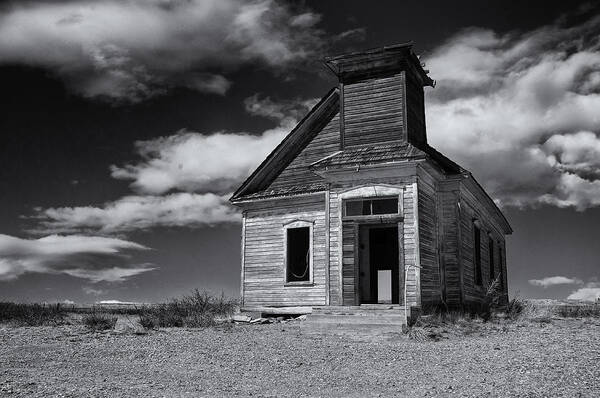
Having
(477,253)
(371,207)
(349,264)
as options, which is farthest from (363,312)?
(477,253)

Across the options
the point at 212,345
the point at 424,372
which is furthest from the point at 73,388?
the point at 424,372

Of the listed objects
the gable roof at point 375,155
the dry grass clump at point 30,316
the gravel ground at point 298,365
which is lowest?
the gravel ground at point 298,365

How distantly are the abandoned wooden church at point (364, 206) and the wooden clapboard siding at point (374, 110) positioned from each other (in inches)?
1.1

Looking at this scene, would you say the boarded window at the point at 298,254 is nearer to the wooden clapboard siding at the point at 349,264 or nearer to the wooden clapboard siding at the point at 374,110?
the wooden clapboard siding at the point at 349,264

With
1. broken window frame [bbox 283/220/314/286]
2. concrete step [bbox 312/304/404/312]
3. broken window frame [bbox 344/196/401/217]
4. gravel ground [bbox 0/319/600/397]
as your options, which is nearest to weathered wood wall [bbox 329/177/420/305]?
broken window frame [bbox 344/196/401/217]

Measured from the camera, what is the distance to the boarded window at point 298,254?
61.8ft

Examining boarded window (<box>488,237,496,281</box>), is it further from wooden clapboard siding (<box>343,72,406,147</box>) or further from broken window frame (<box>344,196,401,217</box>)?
broken window frame (<box>344,196,401,217</box>)

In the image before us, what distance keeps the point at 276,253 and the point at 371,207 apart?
4.67m

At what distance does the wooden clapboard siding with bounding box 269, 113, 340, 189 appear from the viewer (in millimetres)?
19094

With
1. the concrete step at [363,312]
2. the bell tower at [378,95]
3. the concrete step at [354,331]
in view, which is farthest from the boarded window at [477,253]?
the concrete step at [354,331]

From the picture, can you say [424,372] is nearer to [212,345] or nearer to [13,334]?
[212,345]

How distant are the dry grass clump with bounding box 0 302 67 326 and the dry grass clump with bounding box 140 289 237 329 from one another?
270 centimetres

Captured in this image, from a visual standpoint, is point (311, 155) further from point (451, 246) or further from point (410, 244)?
point (410, 244)

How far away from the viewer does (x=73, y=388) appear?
7.96m
